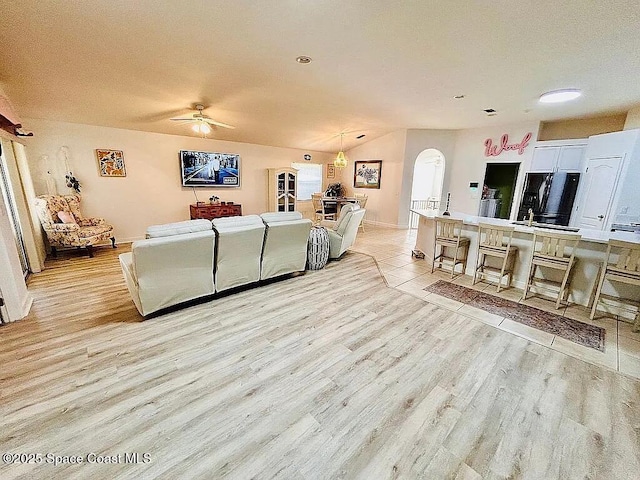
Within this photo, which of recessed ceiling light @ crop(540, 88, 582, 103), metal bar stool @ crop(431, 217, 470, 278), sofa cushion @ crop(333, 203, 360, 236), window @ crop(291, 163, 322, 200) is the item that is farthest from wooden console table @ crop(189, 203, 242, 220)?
recessed ceiling light @ crop(540, 88, 582, 103)

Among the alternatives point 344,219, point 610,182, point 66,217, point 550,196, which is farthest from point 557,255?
point 66,217

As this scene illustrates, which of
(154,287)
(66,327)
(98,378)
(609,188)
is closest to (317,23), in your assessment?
(154,287)

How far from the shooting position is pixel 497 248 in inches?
138

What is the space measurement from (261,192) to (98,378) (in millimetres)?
6192

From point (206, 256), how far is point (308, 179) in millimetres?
6513

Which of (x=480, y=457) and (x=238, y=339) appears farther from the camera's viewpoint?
(x=238, y=339)

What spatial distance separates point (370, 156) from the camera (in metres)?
8.20

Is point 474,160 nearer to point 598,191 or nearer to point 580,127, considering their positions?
point 580,127

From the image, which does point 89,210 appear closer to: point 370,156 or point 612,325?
point 370,156

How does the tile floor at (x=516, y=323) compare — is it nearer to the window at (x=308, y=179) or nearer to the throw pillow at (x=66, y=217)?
the window at (x=308, y=179)

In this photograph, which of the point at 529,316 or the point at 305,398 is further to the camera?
the point at 529,316

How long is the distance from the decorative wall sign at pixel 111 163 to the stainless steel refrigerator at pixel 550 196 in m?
8.29

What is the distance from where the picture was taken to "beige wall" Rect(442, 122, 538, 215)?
5.85 metres

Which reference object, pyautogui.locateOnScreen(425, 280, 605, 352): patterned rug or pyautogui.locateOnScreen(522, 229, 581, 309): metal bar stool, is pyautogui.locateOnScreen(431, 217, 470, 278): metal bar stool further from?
pyautogui.locateOnScreen(522, 229, 581, 309): metal bar stool
